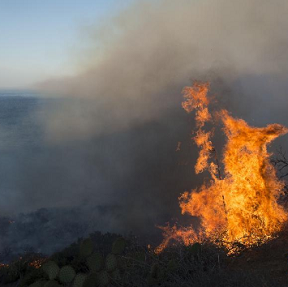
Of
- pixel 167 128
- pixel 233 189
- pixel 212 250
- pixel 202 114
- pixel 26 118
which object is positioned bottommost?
pixel 212 250

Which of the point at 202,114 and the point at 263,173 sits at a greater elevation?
the point at 202,114

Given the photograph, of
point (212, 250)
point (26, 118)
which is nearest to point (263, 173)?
point (212, 250)

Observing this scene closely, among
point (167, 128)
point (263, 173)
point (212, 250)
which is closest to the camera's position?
point (212, 250)

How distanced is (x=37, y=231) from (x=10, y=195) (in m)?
25.5

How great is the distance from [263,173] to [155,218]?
3133 cm

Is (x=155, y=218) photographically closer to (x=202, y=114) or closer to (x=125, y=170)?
(x=202, y=114)

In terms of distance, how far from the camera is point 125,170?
77.8m

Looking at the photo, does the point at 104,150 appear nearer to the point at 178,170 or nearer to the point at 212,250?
the point at 178,170

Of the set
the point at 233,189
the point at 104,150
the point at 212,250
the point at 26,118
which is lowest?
the point at 212,250

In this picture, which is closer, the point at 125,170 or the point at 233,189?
the point at 233,189

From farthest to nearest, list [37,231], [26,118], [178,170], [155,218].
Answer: [26,118] → [178,170] → [155,218] → [37,231]

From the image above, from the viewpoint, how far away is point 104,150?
310 ft

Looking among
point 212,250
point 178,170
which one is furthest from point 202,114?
point 178,170

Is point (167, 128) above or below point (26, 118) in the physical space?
below
